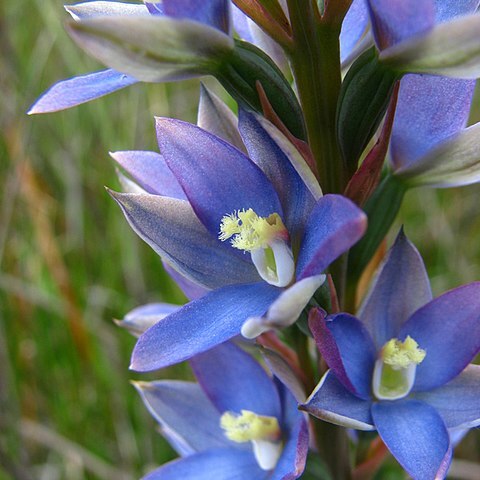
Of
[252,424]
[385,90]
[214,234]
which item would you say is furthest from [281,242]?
[252,424]

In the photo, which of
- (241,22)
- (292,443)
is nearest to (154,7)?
(241,22)

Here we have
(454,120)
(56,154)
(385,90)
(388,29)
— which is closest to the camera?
(388,29)

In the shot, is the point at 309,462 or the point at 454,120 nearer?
the point at 454,120

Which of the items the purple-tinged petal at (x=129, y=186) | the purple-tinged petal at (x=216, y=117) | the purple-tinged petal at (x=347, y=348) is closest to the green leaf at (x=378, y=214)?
the purple-tinged petal at (x=347, y=348)

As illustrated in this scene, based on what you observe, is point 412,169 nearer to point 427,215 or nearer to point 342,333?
point 342,333

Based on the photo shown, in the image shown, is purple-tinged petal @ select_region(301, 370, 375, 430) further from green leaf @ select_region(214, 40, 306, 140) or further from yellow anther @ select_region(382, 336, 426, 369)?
green leaf @ select_region(214, 40, 306, 140)

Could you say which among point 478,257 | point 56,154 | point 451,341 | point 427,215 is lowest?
point 478,257
